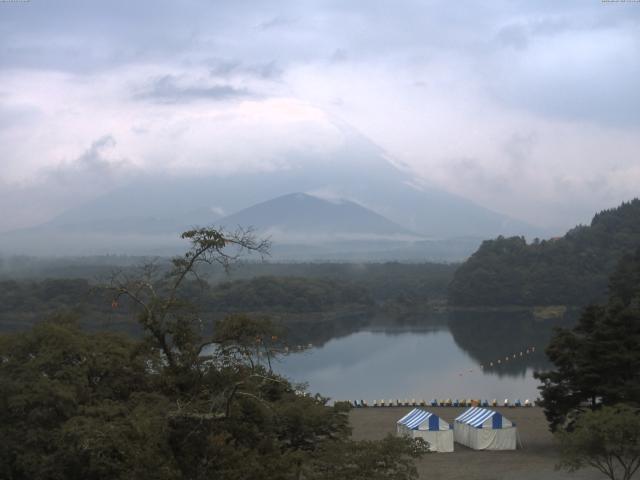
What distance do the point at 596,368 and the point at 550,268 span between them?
51.4 metres

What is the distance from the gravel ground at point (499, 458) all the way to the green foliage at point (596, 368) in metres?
0.77

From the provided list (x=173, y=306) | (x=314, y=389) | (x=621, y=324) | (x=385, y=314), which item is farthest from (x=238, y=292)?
(x=173, y=306)

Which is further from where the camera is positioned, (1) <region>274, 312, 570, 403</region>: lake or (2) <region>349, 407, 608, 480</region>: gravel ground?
(1) <region>274, 312, 570, 403</region>: lake

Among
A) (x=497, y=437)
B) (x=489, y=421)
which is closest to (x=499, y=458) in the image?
(x=497, y=437)

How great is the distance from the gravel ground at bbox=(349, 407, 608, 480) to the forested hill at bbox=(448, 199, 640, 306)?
139ft

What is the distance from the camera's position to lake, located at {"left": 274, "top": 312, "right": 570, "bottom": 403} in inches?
1072

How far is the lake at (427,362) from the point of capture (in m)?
27.2

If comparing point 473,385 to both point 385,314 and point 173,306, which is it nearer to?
point 173,306

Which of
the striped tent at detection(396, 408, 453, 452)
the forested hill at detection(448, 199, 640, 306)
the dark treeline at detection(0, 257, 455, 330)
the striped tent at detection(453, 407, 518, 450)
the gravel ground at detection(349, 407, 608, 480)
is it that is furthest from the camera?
the forested hill at detection(448, 199, 640, 306)

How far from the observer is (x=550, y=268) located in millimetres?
65000

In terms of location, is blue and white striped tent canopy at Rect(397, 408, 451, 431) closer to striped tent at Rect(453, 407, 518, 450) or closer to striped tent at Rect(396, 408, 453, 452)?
striped tent at Rect(396, 408, 453, 452)

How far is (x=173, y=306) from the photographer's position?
7086 mm

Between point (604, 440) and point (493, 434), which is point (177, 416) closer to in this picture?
point (604, 440)

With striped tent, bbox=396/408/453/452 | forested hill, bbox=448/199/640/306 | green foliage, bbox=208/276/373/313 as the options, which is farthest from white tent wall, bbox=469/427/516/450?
forested hill, bbox=448/199/640/306
